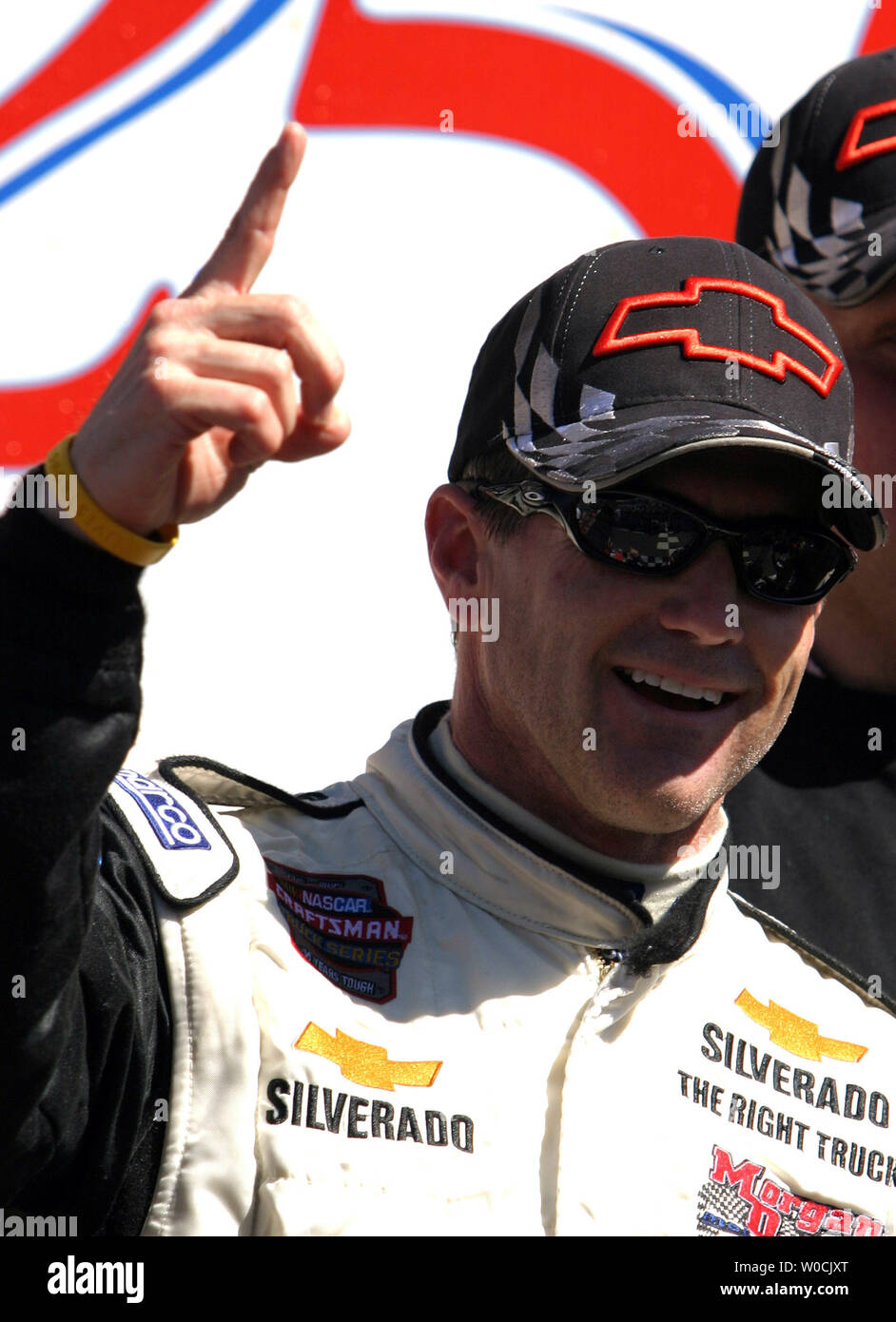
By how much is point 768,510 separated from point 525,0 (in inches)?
65.7

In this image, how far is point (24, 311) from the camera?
245 cm

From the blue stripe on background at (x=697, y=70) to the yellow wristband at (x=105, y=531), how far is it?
209 cm

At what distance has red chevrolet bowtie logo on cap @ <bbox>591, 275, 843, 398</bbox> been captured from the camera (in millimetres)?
1428

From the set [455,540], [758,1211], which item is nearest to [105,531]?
[455,540]

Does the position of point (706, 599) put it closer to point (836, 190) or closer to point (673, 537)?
point (673, 537)

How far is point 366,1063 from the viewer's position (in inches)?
50.2

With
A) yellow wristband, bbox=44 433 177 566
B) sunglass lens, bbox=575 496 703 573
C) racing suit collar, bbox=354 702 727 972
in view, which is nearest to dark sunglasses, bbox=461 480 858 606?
sunglass lens, bbox=575 496 703 573

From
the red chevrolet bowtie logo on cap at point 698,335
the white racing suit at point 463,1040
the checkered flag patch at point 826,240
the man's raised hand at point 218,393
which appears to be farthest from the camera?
the checkered flag patch at point 826,240

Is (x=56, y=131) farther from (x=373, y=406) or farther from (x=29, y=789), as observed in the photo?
(x=29, y=789)

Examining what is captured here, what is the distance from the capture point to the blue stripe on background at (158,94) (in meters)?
2.44

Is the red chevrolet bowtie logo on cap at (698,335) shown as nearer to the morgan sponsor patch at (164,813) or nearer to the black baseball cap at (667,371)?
the black baseball cap at (667,371)

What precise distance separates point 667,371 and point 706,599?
23 cm

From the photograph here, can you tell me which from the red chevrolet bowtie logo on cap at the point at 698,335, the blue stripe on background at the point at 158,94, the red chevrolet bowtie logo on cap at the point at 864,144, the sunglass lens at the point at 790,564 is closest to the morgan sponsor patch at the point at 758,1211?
the sunglass lens at the point at 790,564

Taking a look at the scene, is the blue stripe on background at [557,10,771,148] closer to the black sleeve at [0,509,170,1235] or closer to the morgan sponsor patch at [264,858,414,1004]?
the morgan sponsor patch at [264,858,414,1004]
